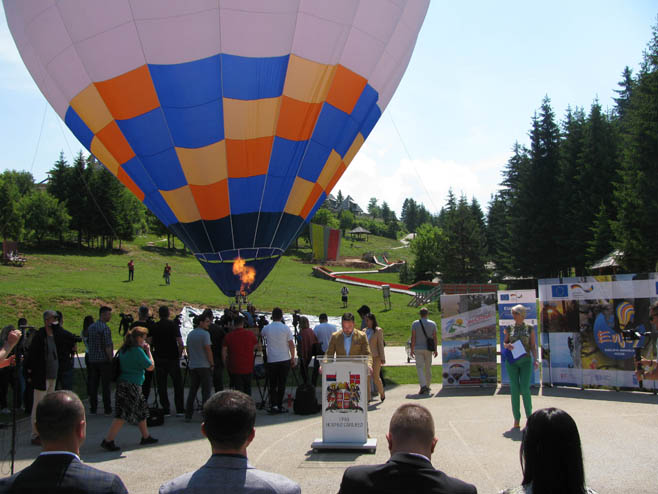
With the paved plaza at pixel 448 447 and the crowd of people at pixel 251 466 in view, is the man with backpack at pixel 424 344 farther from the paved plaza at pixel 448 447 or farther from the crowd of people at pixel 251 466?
the crowd of people at pixel 251 466

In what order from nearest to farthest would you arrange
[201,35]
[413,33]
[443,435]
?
1. [443,435]
2. [201,35]
3. [413,33]

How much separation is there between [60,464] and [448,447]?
5.71 meters

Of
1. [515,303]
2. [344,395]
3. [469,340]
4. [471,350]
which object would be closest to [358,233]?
[515,303]

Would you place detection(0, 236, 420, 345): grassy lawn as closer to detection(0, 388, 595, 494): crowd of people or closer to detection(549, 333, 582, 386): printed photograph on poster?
detection(549, 333, 582, 386): printed photograph on poster

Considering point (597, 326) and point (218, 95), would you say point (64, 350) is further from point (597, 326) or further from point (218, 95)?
point (597, 326)

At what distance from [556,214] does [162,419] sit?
147ft

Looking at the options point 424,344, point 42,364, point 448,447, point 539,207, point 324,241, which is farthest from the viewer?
point 539,207

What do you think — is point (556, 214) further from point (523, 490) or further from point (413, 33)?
point (523, 490)

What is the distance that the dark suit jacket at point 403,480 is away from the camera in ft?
8.31

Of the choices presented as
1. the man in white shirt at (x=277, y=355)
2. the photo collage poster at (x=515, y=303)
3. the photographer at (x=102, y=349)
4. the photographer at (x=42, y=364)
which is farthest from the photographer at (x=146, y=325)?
the photo collage poster at (x=515, y=303)

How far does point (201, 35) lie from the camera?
1227cm

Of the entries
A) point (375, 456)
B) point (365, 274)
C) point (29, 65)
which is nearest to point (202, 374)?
point (375, 456)

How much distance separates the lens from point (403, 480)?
257 cm

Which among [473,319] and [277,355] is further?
[473,319]
